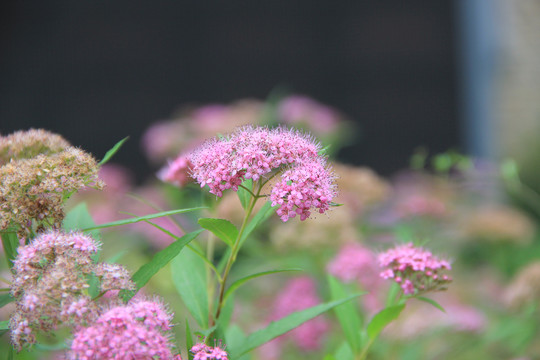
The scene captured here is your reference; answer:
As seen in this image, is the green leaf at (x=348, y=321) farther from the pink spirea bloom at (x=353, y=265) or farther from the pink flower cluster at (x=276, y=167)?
the pink spirea bloom at (x=353, y=265)

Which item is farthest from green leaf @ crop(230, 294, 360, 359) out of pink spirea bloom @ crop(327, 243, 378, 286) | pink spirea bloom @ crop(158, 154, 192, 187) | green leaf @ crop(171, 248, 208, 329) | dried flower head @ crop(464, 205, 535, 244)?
dried flower head @ crop(464, 205, 535, 244)

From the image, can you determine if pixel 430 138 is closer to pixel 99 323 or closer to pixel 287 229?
pixel 287 229

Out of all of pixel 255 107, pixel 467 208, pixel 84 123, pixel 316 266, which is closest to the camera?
pixel 316 266

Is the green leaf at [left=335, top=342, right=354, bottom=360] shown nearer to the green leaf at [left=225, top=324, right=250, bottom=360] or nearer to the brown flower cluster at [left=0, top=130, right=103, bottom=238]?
the green leaf at [left=225, top=324, right=250, bottom=360]

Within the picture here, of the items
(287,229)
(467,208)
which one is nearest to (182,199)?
(287,229)

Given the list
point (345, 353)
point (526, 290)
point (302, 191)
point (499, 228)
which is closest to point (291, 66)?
point (499, 228)

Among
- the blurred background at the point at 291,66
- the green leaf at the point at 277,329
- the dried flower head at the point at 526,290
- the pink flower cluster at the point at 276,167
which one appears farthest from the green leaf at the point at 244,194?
the blurred background at the point at 291,66

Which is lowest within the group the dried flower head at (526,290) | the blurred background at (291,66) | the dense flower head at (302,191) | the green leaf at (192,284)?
the green leaf at (192,284)
